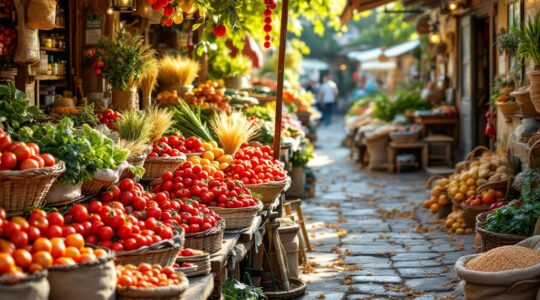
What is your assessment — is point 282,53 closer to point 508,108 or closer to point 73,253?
point 508,108

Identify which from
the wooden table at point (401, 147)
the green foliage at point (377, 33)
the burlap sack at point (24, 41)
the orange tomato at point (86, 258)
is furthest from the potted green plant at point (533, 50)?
the green foliage at point (377, 33)

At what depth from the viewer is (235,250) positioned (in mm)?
6418

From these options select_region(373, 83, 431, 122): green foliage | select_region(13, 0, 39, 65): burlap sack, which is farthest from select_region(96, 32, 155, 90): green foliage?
select_region(373, 83, 431, 122): green foliage

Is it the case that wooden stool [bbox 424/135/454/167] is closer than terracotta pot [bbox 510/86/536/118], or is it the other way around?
terracotta pot [bbox 510/86/536/118]

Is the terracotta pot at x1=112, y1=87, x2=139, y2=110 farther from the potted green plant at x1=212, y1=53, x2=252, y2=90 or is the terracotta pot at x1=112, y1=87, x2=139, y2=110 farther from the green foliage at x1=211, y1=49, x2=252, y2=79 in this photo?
the green foliage at x1=211, y1=49, x2=252, y2=79

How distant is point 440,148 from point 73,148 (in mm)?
11985

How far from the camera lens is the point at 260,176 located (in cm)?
759

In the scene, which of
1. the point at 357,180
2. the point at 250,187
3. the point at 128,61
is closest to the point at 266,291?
the point at 250,187

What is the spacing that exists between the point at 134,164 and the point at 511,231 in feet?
10.6

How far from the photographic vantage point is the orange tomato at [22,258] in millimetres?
4008

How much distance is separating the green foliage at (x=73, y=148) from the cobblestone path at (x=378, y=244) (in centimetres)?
282

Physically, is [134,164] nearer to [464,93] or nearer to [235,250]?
[235,250]

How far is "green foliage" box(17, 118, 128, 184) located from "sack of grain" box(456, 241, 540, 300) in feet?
8.54

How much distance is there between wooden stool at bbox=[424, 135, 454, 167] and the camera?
53.0ft
